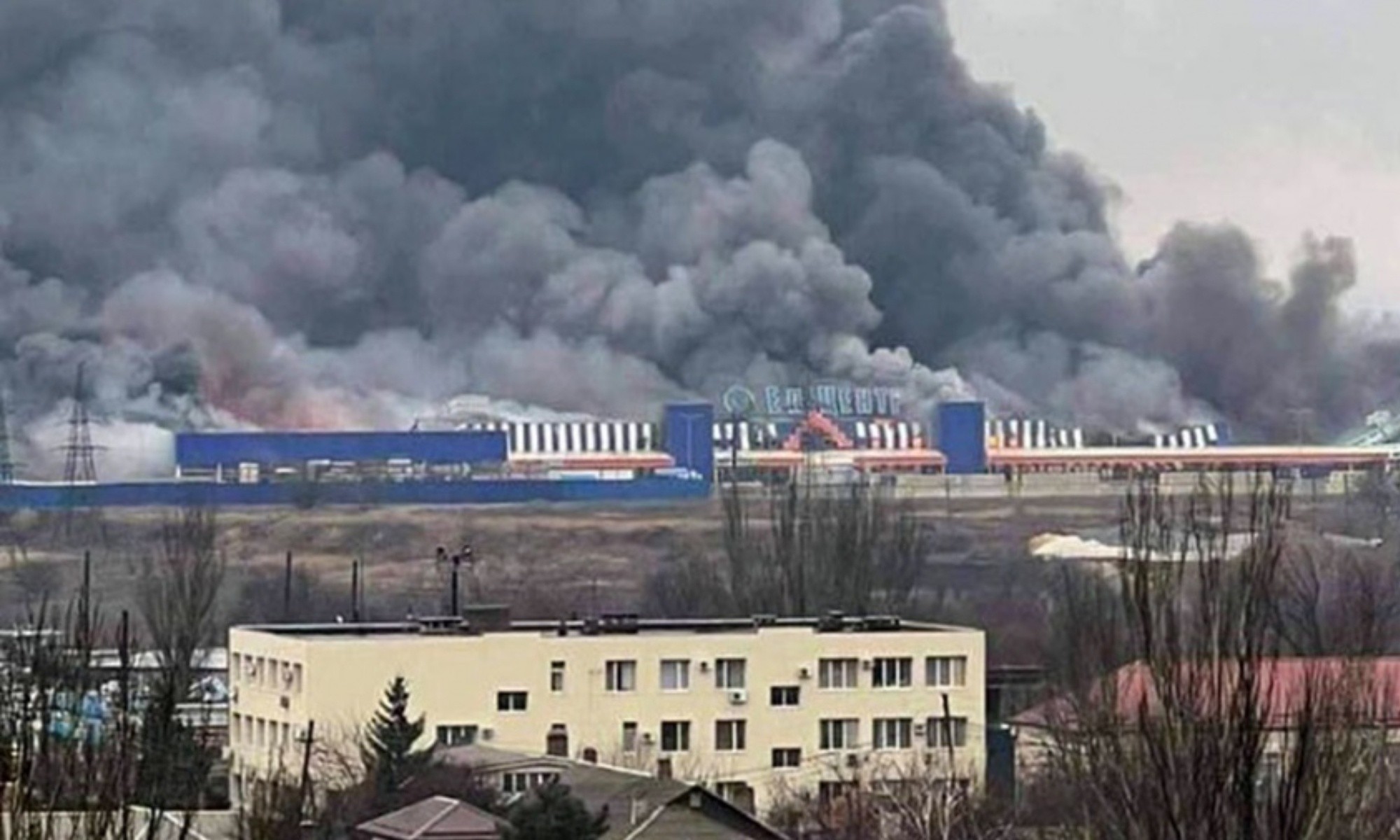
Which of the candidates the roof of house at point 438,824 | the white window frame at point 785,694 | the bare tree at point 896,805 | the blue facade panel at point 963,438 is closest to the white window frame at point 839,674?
the white window frame at point 785,694

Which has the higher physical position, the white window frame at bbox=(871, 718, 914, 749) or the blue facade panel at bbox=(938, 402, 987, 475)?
the blue facade panel at bbox=(938, 402, 987, 475)

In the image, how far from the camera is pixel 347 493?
48.5m

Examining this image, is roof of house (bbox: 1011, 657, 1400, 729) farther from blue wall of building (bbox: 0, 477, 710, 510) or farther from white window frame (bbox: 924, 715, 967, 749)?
blue wall of building (bbox: 0, 477, 710, 510)

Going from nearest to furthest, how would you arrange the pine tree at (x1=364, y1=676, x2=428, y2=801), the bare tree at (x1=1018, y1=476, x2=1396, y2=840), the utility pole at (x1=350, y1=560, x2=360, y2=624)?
the bare tree at (x1=1018, y1=476, x2=1396, y2=840) < the pine tree at (x1=364, y1=676, x2=428, y2=801) < the utility pole at (x1=350, y1=560, x2=360, y2=624)

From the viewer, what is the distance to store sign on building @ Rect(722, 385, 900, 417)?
55781mm

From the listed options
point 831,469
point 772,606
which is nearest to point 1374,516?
point 831,469

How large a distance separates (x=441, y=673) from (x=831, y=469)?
2482 cm

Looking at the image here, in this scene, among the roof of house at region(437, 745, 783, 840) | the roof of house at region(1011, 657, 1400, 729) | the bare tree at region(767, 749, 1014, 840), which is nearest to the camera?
the roof of house at region(1011, 657, 1400, 729)

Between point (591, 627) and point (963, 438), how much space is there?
87.9 ft

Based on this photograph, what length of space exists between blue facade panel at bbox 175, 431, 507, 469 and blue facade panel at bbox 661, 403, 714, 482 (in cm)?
215

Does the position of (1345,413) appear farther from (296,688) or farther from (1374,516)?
(296,688)

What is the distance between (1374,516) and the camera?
4738cm

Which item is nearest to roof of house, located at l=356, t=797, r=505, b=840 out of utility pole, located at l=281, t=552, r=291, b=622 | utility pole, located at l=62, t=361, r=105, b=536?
utility pole, located at l=281, t=552, r=291, b=622

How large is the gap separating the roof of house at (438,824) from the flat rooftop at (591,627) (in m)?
7.99
